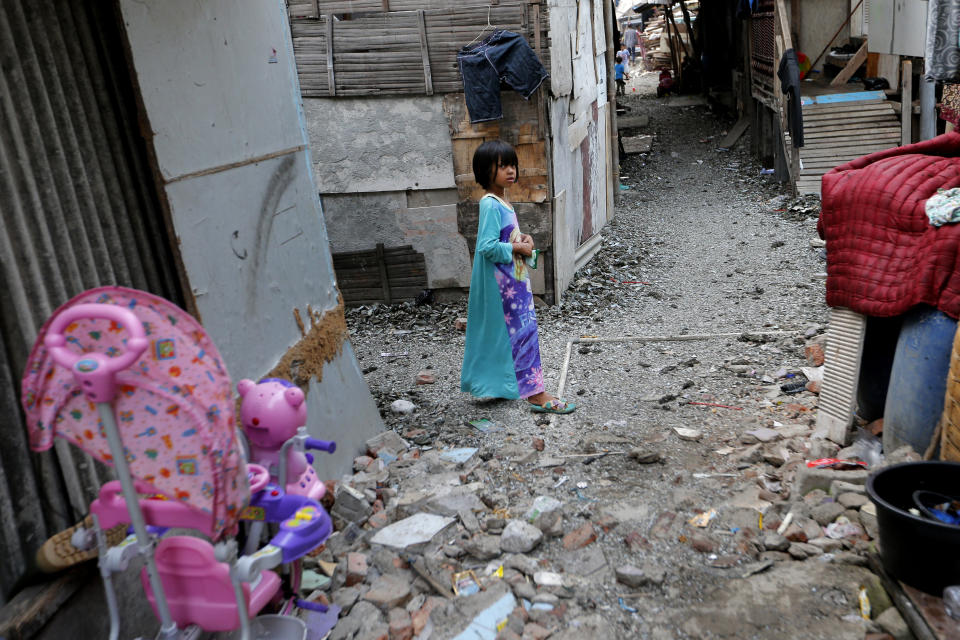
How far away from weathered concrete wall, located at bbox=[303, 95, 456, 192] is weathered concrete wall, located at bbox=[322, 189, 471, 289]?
112 millimetres

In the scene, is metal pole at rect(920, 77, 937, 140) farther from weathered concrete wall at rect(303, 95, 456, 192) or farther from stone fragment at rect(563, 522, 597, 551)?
stone fragment at rect(563, 522, 597, 551)

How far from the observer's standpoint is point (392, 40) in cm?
702

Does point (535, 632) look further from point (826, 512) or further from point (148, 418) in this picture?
point (148, 418)

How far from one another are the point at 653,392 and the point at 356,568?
2803 mm

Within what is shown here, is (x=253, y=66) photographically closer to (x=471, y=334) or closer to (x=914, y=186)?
(x=471, y=334)

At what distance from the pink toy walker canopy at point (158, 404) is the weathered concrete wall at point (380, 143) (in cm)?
570

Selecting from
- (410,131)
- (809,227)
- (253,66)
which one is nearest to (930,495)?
(253,66)

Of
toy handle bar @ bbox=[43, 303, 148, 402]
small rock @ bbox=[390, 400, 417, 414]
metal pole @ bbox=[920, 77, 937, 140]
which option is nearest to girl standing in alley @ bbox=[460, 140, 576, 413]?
small rock @ bbox=[390, 400, 417, 414]

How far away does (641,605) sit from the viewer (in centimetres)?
291

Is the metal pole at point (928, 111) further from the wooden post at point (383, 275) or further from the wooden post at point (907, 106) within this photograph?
the wooden post at point (383, 275)

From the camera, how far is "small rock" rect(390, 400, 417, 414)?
526 centimetres

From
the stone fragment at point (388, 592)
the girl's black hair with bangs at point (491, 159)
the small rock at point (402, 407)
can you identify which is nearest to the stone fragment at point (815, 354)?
the girl's black hair with bangs at point (491, 159)

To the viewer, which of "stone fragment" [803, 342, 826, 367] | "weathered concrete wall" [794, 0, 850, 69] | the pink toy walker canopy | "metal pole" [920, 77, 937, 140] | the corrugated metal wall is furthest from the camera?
"weathered concrete wall" [794, 0, 850, 69]

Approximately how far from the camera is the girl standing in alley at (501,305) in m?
4.67
